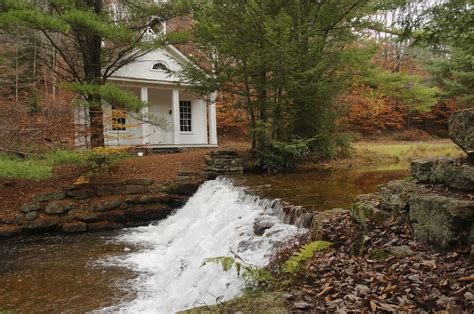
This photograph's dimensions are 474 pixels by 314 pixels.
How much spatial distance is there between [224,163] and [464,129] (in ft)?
30.1

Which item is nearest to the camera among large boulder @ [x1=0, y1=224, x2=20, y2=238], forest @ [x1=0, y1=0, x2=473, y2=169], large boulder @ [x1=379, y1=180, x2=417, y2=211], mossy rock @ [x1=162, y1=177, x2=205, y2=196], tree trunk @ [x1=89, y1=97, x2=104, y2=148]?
large boulder @ [x1=379, y1=180, x2=417, y2=211]

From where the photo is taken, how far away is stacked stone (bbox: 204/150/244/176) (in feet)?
40.7

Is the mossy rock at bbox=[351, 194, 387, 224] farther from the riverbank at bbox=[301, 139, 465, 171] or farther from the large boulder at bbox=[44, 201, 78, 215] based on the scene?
the large boulder at bbox=[44, 201, 78, 215]

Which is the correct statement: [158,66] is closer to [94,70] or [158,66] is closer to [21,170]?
[94,70]

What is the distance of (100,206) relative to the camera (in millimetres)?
10648

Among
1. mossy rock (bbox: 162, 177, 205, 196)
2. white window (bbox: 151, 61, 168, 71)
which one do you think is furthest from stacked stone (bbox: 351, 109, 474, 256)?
white window (bbox: 151, 61, 168, 71)

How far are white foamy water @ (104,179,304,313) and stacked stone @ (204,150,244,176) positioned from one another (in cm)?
158

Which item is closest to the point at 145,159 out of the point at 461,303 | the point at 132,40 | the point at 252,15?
the point at 132,40

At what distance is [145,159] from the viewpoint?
47.2ft

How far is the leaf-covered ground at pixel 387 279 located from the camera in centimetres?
271

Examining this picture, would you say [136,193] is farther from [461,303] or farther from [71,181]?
[461,303]

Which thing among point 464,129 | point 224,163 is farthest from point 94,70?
point 464,129

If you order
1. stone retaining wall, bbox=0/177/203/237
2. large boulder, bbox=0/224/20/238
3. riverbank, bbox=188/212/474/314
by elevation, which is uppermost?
riverbank, bbox=188/212/474/314

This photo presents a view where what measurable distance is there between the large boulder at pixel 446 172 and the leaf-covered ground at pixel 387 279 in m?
0.71
